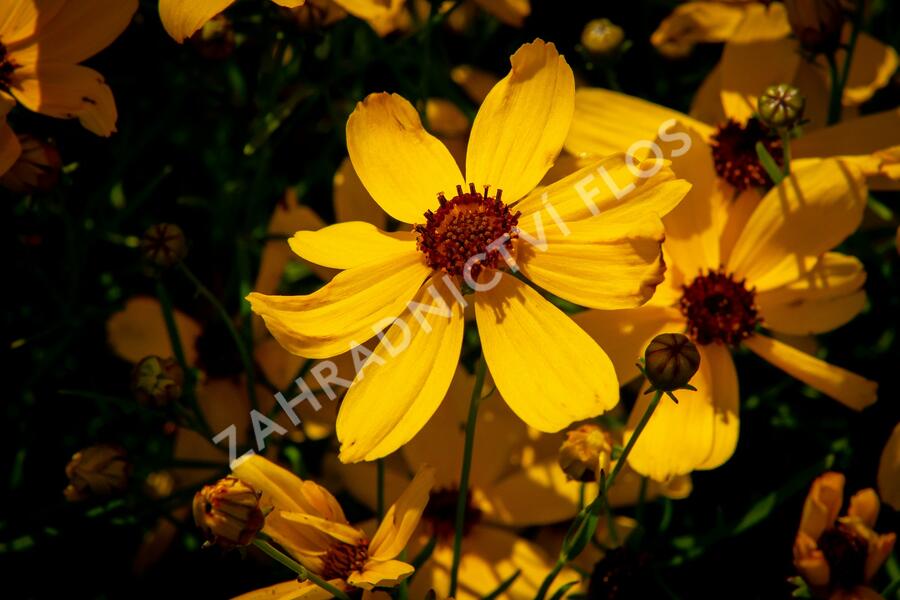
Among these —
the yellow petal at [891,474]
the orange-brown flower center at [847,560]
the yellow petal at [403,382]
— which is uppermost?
the yellow petal at [403,382]

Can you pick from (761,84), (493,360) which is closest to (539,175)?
(493,360)

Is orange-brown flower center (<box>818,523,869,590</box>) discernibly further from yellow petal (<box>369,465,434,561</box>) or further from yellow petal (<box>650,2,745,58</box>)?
Answer: yellow petal (<box>650,2,745,58</box>)

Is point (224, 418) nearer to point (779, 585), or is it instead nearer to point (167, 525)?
point (167, 525)

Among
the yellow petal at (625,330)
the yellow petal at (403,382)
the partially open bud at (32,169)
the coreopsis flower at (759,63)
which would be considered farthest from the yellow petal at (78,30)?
the coreopsis flower at (759,63)

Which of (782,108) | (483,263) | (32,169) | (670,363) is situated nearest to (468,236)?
(483,263)

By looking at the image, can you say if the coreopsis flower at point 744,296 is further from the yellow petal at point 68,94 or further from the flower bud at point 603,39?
the yellow petal at point 68,94

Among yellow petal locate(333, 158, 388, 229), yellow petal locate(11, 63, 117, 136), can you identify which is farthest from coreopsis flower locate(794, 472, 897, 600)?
yellow petal locate(11, 63, 117, 136)
